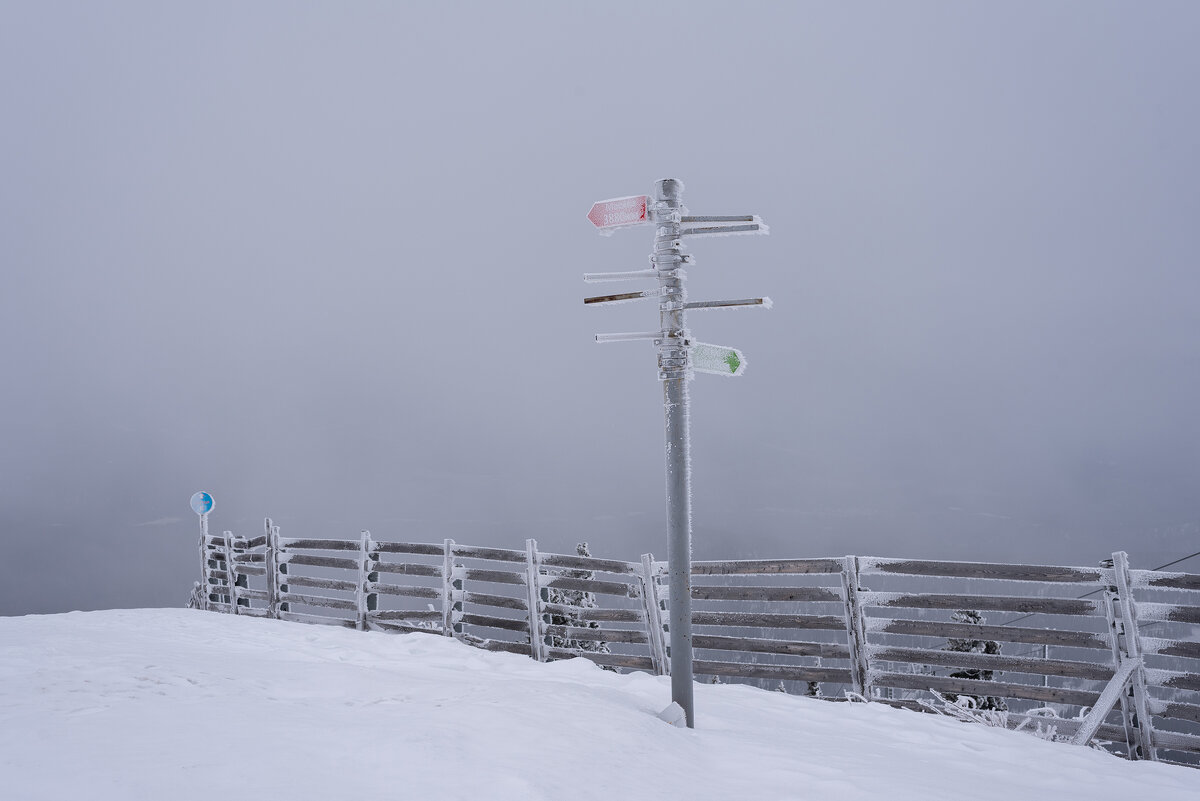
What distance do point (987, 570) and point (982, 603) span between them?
0.36 m

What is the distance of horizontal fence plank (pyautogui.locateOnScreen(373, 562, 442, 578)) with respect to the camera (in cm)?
1184

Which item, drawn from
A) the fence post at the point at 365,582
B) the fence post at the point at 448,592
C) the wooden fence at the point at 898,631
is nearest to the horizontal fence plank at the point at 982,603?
the wooden fence at the point at 898,631

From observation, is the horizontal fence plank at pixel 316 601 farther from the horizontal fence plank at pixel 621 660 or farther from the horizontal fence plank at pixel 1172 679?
the horizontal fence plank at pixel 1172 679

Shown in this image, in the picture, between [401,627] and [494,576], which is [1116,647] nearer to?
[494,576]

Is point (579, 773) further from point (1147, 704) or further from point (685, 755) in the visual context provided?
point (1147, 704)

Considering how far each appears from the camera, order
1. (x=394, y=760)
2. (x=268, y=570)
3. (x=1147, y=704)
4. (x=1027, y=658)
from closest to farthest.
Result: (x=394, y=760)
(x=1147, y=704)
(x=1027, y=658)
(x=268, y=570)

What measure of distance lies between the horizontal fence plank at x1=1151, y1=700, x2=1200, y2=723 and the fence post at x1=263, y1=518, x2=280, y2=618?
13692 millimetres

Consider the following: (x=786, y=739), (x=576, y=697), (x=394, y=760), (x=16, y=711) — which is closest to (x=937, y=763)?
(x=786, y=739)

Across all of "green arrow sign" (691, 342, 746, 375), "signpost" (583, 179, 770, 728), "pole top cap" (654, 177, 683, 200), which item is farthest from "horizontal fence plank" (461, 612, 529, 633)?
"pole top cap" (654, 177, 683, 200)

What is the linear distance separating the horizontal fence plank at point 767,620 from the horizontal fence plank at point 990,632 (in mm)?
462

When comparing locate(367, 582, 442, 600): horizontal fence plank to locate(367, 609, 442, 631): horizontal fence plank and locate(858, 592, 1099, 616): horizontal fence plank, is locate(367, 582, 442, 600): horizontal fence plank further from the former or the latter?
locate(858, 592, 1099, 616): horizontal fence plank

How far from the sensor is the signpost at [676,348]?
570 cm

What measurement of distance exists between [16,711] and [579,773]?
3.08 m

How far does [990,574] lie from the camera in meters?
7.95
